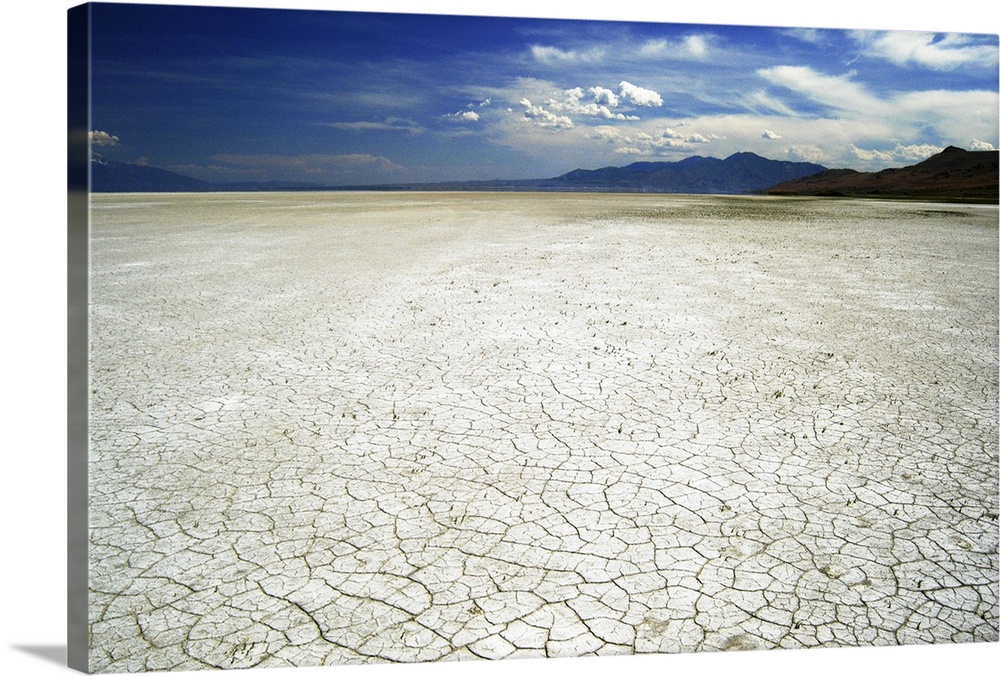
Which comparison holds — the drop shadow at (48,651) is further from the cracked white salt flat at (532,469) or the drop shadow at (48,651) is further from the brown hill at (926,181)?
the brown hill at (926,181)

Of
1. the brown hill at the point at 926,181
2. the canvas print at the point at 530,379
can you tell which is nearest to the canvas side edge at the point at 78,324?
the canvas print at the point at 530,379

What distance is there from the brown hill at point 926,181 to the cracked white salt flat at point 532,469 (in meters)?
0.87

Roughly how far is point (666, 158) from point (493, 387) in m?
2.13

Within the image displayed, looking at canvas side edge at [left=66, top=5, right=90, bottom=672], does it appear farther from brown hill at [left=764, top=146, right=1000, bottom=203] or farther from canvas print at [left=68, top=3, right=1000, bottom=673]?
brown hill at [left=764, top=146, right=1000, bottom=203]

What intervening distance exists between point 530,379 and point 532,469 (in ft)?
3.91

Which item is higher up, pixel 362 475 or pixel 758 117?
pixel 758 117

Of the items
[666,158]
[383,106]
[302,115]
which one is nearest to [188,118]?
[302,115]

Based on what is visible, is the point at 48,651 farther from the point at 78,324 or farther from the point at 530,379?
the point at 530,379

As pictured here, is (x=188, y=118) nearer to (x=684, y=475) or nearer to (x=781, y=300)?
(x=781, y=300)

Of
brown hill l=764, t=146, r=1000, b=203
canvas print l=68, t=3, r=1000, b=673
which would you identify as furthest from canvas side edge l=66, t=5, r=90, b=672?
brown hill l=764, t=146, r=1000, b=203

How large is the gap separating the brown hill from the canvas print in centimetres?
6

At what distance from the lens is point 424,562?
235cm

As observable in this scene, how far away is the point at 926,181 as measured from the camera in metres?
6.29

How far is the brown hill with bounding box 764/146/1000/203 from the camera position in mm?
5250
